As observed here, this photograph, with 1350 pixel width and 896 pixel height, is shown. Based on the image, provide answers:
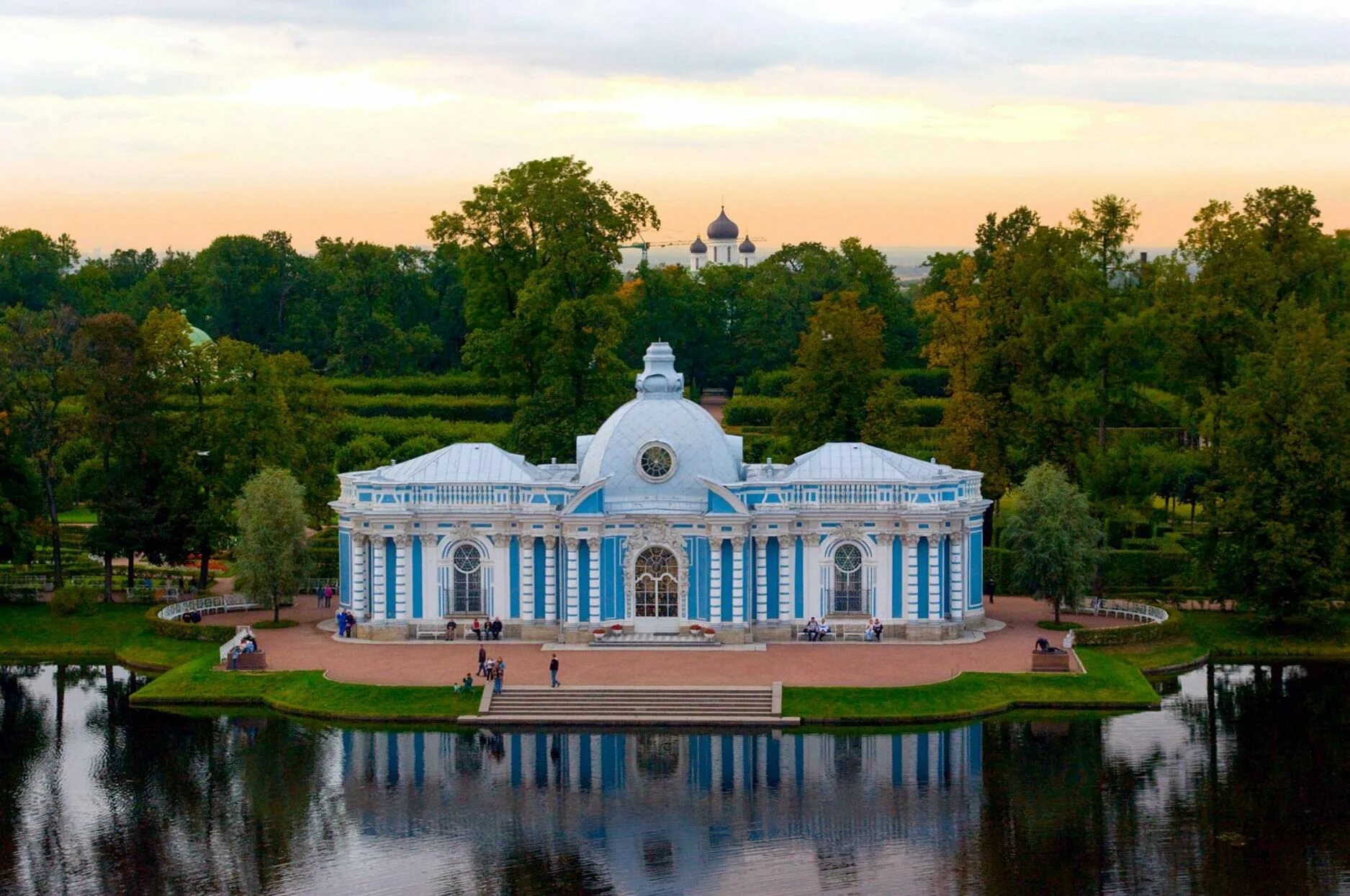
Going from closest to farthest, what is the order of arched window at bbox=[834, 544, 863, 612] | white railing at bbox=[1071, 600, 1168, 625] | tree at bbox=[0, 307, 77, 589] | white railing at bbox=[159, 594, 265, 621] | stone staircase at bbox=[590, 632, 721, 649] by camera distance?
stone staircase at bbox=[590, 632, 721, 649], arched window at bbox=[834, 544, 863, 612], white railing at bbox=[1071, 600, 1168, 625], white railing at bbox=[159, 594, 265, 621], tree at bbox=[0, 307, 77, 589]

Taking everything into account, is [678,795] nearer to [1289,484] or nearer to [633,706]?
[633,706]

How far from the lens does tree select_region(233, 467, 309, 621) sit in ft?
205

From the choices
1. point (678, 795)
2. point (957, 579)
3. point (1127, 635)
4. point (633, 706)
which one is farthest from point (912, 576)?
point (678, 795)

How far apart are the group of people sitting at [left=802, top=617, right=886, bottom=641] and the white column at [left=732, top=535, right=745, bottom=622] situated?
2.05 meters

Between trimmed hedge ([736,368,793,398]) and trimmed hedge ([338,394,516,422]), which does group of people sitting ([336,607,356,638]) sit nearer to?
trimmed hedge ([338,394,516,422])

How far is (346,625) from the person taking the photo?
→ 61406 millimetres

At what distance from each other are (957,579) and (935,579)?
773mm

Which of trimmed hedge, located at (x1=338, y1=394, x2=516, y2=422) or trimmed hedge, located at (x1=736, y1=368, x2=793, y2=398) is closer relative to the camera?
trimmed hedge, located at (x1=338, y1=394, x2=516, y2=422)

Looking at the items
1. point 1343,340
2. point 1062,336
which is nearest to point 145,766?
point 1062,336

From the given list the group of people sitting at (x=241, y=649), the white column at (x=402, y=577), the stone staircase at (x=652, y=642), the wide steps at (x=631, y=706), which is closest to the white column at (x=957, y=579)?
the stone staircase at (x=652, y=642)

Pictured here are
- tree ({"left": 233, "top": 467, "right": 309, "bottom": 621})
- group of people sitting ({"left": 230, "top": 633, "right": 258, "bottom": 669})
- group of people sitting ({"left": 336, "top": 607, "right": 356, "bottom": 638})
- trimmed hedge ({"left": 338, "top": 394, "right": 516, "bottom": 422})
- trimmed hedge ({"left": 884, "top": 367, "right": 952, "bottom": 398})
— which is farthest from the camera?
trimmed hedge ({"left": 884, "top": 367, "right": 952, "bottom": 398})

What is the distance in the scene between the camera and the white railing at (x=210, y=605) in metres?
64.1

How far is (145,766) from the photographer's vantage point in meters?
47.7

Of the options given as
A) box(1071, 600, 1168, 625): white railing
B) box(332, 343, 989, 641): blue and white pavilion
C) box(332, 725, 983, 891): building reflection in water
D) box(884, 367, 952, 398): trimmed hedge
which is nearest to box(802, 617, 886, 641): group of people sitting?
box(332, 343, 989, 641): blue and white pavilion
